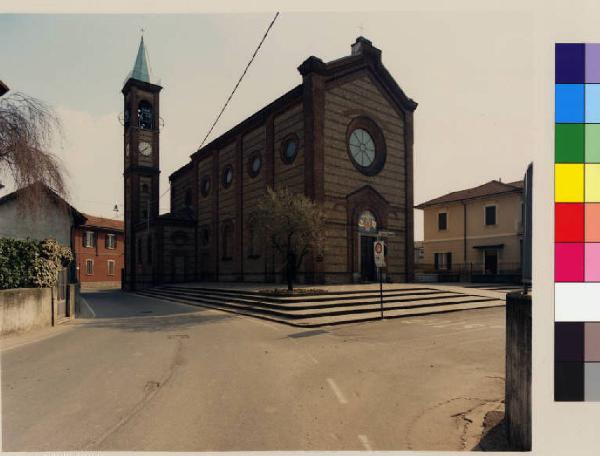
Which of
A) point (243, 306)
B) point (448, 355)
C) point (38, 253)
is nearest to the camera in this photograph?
point (448, 355)

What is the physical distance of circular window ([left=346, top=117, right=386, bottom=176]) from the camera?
76.6 feet

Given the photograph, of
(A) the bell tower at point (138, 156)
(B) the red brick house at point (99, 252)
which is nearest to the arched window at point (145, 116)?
(A) the bell tower at point (138, 156)

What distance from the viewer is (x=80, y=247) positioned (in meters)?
46.5

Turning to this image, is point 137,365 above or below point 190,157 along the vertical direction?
below

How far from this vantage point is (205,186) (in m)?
34.5

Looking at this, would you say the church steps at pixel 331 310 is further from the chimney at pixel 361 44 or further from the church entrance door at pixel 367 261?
the chimney at pixel 361 44

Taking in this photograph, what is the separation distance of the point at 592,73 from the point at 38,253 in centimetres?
1434

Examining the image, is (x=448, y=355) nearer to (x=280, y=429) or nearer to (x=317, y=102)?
(x=280, y=429)

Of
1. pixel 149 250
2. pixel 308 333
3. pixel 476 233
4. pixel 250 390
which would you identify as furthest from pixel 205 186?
pixel 250 390

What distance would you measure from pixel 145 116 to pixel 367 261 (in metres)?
26.8

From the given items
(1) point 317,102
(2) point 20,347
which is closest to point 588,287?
(2) point 20,347

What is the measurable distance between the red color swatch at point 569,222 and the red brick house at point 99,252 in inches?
1969

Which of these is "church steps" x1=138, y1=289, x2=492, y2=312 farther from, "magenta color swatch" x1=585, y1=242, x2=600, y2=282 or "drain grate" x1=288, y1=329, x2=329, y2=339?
"magenta color swatch" x1=585, y1=242, x2=600, y2=282

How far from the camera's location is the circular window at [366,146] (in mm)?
23359
